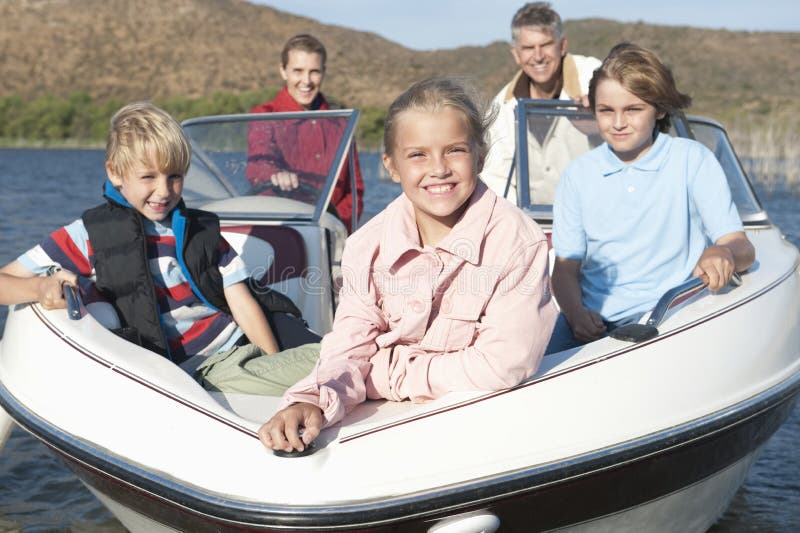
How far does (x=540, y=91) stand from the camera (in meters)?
4.68

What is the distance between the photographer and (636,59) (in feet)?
9.82

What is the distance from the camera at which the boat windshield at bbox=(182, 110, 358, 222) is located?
4.39 m

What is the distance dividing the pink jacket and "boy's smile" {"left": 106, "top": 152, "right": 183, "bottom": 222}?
0.81 metres

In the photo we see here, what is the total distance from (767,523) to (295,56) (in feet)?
11.1

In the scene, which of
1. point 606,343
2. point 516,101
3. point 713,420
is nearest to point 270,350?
point 606,343

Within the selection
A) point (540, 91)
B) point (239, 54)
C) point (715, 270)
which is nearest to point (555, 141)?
point (540, 91)

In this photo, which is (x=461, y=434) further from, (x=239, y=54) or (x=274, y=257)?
(x=239, y=54)

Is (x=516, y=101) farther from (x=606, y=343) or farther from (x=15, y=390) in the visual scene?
(x=15, y=390)

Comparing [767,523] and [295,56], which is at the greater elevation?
[295,56]

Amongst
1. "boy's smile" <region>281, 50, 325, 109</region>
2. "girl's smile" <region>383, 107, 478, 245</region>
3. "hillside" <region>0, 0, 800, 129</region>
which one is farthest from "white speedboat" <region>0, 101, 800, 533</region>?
"hillside" <region>0, 0, 800, 129</region>

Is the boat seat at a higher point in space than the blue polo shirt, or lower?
lower

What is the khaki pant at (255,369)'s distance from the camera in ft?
8.98

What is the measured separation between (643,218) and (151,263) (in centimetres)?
178

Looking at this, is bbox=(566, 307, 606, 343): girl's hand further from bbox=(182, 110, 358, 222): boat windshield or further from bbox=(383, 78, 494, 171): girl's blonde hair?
bbox=(182, 110, 358, 222): boat windshield
